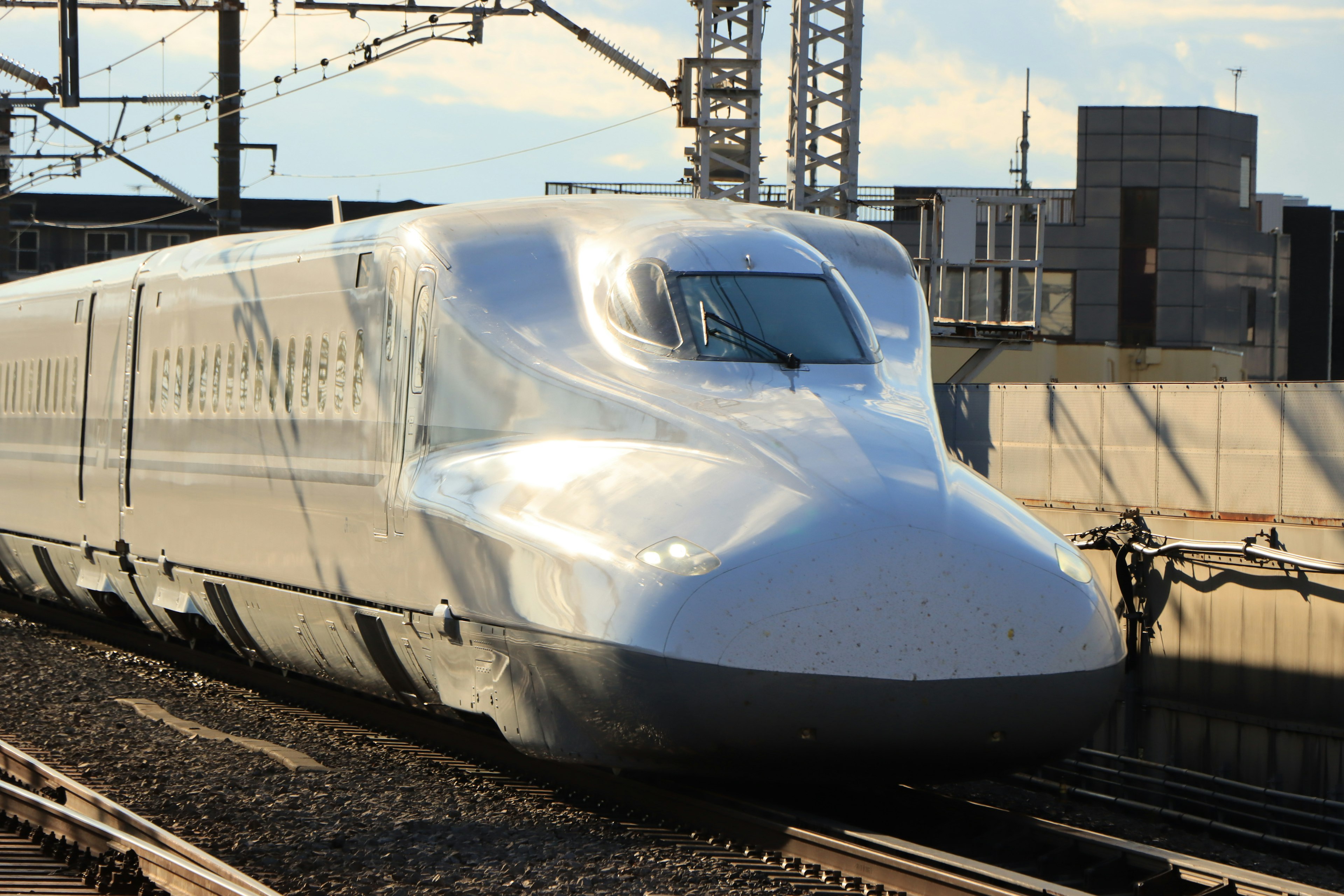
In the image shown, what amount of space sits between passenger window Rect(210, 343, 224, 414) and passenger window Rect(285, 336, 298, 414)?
111cm

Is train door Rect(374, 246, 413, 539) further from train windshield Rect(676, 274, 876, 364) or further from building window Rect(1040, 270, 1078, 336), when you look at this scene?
building window Rect(1040, 270, 1078, 336)

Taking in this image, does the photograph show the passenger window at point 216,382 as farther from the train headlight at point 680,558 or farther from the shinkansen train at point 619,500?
the train headlight at point 680,558

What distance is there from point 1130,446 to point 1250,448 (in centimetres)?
110

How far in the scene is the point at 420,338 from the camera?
28.2 feet

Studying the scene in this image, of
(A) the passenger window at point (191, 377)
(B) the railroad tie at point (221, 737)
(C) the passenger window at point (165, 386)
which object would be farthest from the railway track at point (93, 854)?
(C) the passenger window at point (165, 386)

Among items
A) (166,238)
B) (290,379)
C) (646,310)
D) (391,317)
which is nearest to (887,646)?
(646,310)

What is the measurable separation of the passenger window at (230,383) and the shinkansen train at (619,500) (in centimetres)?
6

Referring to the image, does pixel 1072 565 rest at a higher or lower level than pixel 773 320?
lower

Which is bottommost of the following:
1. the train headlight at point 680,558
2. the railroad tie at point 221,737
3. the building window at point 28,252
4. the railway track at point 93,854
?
the railroad tie at point 221,737

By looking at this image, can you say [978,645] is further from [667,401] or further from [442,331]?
[442,331]

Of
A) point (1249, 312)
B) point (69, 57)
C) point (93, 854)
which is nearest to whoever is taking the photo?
point (93, 854)

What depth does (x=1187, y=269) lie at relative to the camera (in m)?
47.4

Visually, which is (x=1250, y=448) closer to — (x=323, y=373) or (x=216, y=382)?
(x=323, y=373)

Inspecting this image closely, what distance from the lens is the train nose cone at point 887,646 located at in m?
6.37
